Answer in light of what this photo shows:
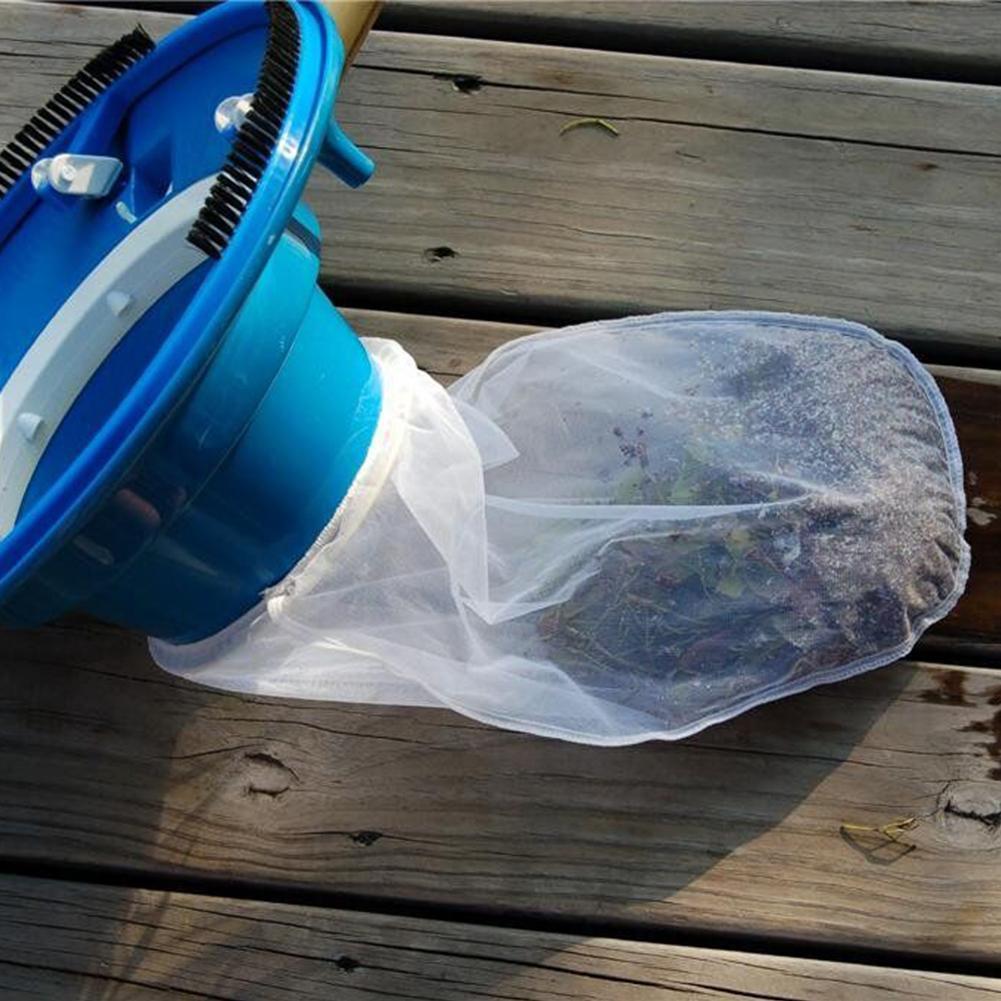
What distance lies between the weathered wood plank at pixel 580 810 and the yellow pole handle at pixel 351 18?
0.43 metres

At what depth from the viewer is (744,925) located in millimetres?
747

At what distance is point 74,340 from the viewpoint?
0.66 metres

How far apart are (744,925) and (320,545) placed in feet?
1.20

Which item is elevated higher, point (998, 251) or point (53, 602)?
point (53, 602)

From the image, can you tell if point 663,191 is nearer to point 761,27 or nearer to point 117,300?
point 761,27

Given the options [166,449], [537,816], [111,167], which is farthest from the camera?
[537,816]

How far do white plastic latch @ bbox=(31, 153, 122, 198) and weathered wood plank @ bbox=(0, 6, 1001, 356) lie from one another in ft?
0.72

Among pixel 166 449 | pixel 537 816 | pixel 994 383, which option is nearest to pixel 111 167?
pixel 166 449

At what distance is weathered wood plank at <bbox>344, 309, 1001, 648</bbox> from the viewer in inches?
30.1

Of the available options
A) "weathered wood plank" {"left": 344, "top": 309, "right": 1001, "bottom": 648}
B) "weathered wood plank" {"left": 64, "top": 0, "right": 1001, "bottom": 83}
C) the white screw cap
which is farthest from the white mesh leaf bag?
"weathered wood plank" {"left": 64, "top": 0, "right": 1001, "bottom": 83}

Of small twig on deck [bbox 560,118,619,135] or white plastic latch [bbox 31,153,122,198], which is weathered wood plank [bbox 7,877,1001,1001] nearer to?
white plastic latch [bbox 31,153,122,198]

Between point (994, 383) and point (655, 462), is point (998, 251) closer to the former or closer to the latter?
point (994, 383)

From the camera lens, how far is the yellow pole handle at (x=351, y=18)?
0.72 metres

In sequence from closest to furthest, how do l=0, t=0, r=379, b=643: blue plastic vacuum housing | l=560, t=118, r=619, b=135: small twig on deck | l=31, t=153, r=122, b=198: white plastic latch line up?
l=0, t=0, r=379, b=643: blue plastic vacuum housing → l=31, t=153, r=122, b=198: white plastic latch → l=560, t=118, r=619, b=135: small twig on deck
